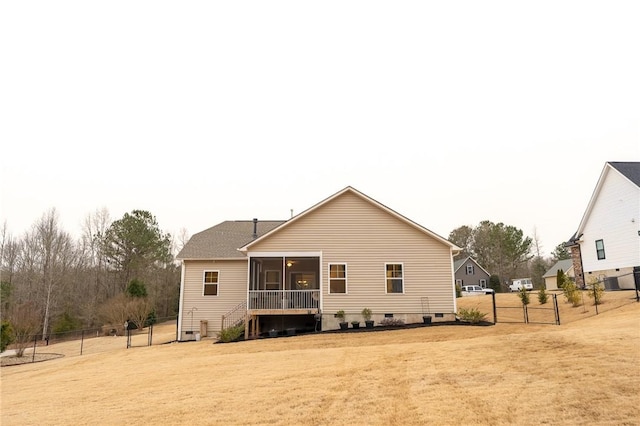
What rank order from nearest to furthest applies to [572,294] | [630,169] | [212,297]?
1. [572,294]
2. [212,297]
3. [630,169]

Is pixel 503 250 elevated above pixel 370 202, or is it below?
above

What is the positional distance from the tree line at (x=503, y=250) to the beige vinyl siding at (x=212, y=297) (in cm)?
3745

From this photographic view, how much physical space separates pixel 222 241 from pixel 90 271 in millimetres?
28119

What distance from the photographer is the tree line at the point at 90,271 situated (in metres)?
34.2

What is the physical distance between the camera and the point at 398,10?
56.6 ft

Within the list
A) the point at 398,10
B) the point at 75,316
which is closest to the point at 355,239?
the point at 398,10

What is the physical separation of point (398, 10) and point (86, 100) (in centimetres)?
1712

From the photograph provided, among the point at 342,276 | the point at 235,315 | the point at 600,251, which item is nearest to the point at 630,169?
the point at 600,251

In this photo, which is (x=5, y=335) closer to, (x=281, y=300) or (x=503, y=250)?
(x=281, y=300)

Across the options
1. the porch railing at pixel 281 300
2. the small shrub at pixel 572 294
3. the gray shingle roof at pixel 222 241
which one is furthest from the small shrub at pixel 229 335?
the small shrub at pixel 572 294

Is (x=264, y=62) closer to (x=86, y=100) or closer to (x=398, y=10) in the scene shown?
(x=398, y=10)

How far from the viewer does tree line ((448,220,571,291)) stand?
54.6 meters

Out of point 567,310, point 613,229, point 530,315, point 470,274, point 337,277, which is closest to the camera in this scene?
point 567,310

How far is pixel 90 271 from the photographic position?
42.3m
